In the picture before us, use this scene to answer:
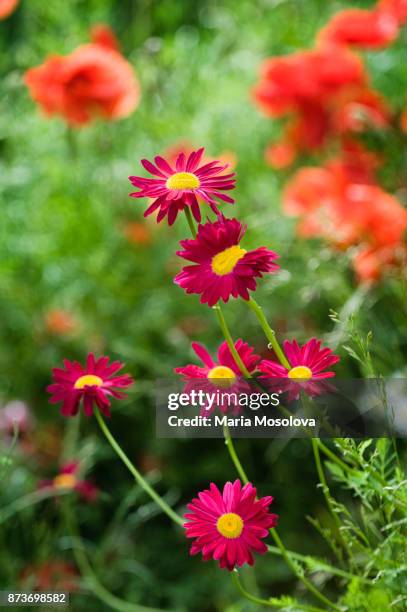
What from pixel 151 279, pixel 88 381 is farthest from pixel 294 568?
pixel 151 279

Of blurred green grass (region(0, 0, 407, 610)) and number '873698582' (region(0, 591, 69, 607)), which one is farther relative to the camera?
blurred green grass (region(0, 0, 407, 610))

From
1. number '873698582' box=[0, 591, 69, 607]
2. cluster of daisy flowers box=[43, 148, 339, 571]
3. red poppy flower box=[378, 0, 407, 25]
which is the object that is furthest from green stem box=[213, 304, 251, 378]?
red poppy flower box=[378, 0, 407, 25]

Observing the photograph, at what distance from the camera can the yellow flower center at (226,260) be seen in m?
0.45

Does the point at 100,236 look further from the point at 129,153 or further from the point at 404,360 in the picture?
the point at 404,360

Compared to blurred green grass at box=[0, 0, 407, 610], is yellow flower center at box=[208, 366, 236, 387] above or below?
below

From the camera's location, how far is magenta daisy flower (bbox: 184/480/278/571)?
0.46m

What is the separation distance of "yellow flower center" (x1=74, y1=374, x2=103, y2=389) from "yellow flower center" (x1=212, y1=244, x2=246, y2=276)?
111 mm

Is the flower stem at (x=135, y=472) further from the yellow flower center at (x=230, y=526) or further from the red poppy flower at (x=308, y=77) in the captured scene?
the red poppy flower at (x=308, y=77)

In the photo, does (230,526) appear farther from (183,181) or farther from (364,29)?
(364,29)

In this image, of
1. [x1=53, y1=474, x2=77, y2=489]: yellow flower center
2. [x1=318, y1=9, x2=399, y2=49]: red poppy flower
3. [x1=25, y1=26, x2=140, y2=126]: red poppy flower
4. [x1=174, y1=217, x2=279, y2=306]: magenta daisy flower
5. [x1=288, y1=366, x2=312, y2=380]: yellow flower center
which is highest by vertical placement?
[x1=318, y1=9, x2=399, y2=49]: red poppy flower

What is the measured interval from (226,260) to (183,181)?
5 cm

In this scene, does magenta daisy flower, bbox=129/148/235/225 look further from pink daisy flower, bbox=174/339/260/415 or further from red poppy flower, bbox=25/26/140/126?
red poppy flower, bbox=25/26/140/126

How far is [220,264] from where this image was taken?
0.45 metres

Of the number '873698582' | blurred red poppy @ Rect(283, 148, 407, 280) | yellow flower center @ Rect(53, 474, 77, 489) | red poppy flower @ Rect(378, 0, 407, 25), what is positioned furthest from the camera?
red poppy flower @ Rect(378, 0, 407, 25)
